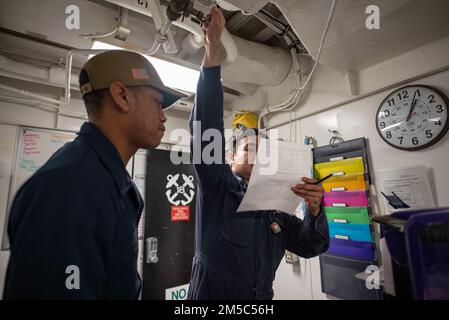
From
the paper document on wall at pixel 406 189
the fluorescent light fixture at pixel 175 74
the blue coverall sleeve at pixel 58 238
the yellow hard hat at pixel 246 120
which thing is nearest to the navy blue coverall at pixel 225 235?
the blue coverall sleeve at pixel 58 238

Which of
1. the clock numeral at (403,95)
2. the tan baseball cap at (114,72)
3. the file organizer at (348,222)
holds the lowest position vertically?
the file organizer at (348,222)

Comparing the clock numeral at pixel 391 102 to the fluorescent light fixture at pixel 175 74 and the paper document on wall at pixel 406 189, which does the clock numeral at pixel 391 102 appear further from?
the fluorescent light fixture at pixel 175 74

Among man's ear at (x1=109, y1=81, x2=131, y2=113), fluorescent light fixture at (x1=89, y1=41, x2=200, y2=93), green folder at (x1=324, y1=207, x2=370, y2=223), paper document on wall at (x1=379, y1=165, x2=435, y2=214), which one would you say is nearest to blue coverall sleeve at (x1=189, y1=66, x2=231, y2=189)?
man's ear at (x1=109, y1=81, x2=131, y2=113)

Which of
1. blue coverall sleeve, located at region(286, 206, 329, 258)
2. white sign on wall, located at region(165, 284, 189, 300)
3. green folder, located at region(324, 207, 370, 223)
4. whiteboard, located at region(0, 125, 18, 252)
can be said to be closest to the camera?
blue coverall sleeve, located at region(286, 206, 329, 258)

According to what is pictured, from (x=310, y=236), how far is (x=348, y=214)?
2.90 feet

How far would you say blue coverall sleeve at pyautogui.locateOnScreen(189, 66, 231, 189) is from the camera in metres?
0.77

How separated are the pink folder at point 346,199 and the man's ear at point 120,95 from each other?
160 cm

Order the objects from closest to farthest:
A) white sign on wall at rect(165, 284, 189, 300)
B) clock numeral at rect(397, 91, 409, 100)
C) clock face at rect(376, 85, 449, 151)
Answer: clock face at rect(376, 85, 449, 151) → clock numeral at rect(397, 91, 409, 100) → white sign on wall at rect(165, 284, 189, 300)

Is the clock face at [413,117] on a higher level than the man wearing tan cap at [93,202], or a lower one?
higher

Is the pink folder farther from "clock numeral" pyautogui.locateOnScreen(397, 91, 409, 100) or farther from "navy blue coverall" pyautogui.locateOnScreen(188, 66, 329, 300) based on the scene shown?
"navy blue coverall" pyautogui.locateOnScreen(188, 66, 329, 300)

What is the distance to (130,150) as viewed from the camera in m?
0.68

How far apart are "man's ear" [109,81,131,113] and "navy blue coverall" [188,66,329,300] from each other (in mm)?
231

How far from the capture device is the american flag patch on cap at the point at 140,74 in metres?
0.65

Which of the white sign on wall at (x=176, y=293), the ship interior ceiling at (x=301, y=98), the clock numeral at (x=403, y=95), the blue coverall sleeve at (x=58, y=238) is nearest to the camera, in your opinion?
the blue coverall sleeve at (x=58, y=238)
